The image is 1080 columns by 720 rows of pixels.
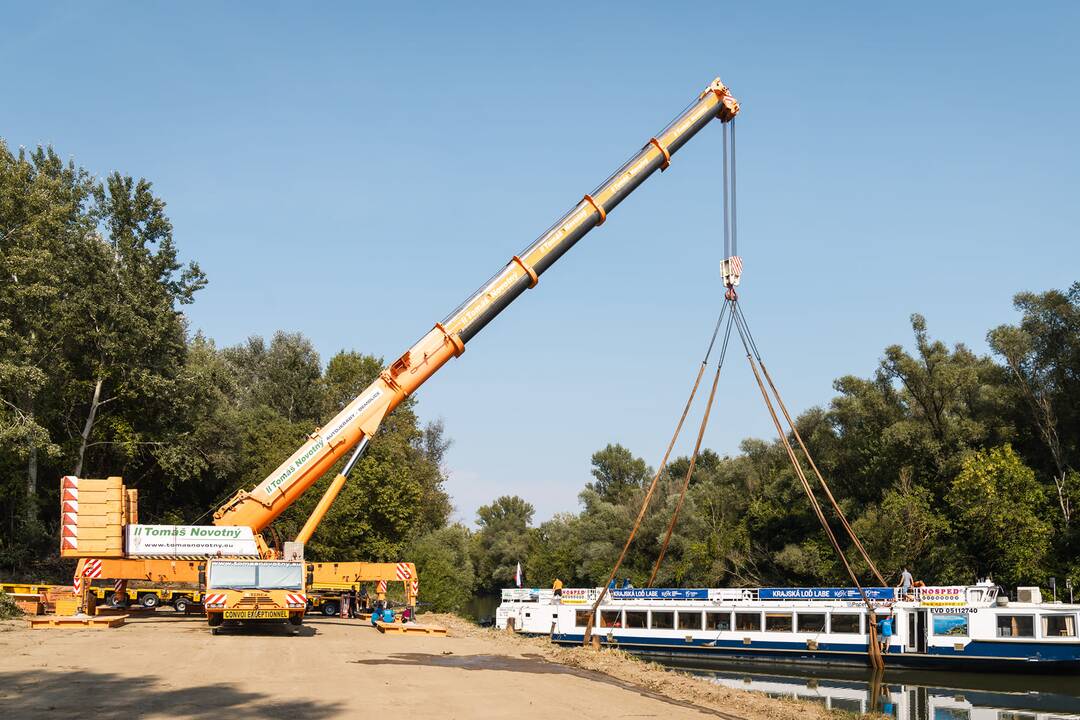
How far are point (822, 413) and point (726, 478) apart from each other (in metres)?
9.79

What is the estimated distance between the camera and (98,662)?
19.0m

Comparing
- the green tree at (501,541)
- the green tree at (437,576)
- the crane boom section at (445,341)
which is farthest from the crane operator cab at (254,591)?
the green tree at (501,541)

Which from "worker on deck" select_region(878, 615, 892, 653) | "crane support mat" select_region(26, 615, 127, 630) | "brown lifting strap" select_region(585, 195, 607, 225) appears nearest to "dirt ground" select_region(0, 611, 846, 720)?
"crane support mat" select_region(26, 615, 127, 630)

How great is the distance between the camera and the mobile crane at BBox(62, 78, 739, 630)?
29.1m

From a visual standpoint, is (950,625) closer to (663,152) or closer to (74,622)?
(663,152)

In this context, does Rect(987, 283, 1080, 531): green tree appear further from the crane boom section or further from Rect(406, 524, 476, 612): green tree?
Rect(406, 524, 476, 612): green tree

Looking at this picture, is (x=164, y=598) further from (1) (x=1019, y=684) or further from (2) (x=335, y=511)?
(1) (x=1019, y=684)

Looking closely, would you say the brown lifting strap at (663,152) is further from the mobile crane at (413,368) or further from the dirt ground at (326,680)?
the dirt ground at (326,680)

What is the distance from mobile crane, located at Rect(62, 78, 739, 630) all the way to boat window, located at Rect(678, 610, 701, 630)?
1927cm

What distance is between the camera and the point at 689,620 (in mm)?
42906

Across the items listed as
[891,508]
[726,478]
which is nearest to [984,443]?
[891,508]

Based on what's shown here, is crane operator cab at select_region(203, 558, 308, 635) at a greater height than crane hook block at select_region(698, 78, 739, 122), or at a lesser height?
lesser

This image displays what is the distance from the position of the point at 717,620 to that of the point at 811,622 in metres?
4.55

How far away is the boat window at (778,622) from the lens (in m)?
40.0
